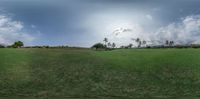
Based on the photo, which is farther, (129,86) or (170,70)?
(170,70)

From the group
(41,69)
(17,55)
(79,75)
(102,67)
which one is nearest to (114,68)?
(102,67)

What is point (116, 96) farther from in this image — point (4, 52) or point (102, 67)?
point (4, 52)

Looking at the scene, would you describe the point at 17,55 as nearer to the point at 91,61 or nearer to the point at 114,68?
the point at 91,61

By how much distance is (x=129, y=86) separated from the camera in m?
67.6

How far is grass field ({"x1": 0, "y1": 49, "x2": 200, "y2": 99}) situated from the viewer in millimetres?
63781

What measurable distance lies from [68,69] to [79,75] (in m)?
4.61

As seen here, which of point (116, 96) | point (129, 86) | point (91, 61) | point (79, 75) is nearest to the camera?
point (116, 96)

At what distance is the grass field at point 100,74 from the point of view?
209 feet

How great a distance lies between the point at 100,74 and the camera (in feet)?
→ 243

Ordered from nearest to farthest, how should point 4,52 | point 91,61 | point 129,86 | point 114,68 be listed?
point 129,86, point 114,68, point 91,61, point 4,52

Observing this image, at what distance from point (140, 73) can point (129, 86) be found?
26.9 feet

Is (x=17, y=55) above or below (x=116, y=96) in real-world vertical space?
above

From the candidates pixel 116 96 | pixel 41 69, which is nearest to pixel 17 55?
pixel 41 69

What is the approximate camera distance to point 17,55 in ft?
293
